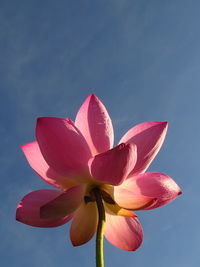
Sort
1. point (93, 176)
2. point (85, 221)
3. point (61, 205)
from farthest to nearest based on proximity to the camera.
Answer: point (85, 221), point (93, 176), point (61, 205)

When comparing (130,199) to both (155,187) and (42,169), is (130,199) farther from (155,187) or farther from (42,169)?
(42,169)

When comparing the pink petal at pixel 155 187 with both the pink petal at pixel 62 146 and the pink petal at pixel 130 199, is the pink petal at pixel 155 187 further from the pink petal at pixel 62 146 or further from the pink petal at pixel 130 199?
the pink petal at pixel 62 146

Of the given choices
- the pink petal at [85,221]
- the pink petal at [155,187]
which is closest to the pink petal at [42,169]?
the pink petal at [85,221]

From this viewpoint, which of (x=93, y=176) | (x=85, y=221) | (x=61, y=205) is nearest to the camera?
(x=61, y=205)

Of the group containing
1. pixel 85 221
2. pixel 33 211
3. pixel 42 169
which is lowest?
pixel 85 221

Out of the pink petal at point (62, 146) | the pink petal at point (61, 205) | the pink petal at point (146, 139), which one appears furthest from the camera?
the pink petal at point (146, 139)

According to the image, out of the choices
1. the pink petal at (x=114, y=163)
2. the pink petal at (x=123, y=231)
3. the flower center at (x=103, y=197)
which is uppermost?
the pink petal at (x=114, y=163)

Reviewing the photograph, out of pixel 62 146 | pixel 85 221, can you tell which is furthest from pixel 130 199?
pixel 62 146
